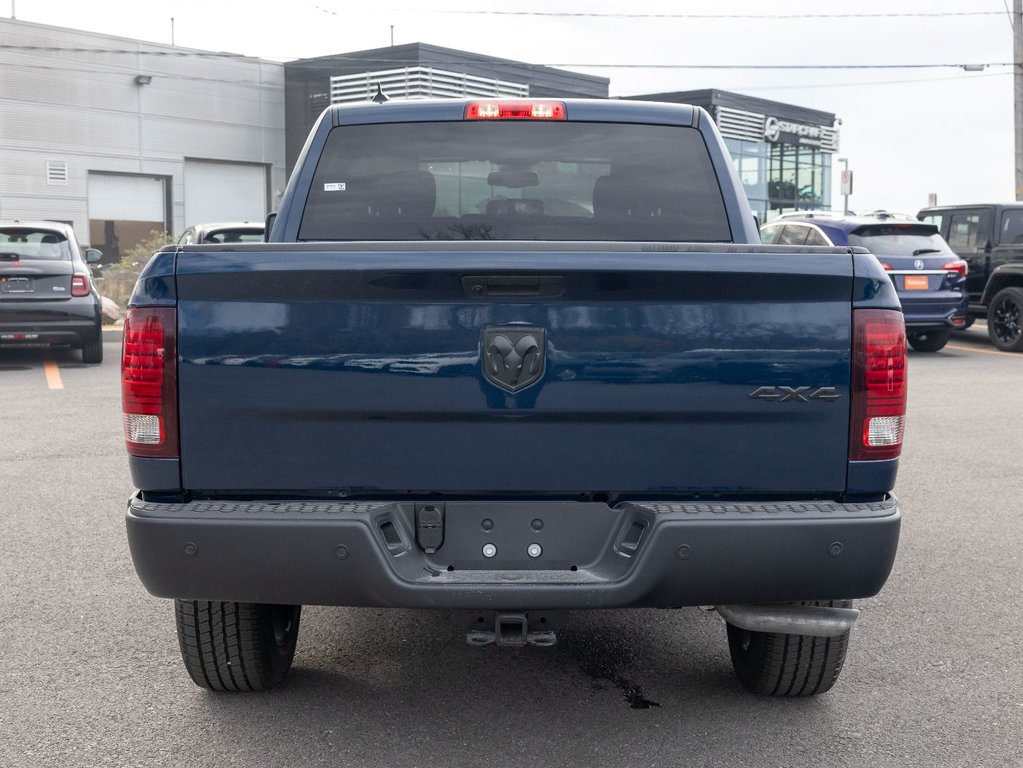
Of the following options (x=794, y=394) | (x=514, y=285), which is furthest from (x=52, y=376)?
(x=794, y=394)

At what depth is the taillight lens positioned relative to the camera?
124 inches

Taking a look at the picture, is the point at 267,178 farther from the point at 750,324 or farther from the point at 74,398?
the point at 750,324

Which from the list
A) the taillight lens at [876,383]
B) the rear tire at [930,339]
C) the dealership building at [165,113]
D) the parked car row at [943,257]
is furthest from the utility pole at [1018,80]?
the taillight lens at [876,383]

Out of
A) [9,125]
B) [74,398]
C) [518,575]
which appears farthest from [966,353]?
[9,125]

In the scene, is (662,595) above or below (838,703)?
above

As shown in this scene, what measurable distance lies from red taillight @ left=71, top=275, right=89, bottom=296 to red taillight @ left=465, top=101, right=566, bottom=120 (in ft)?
34.1

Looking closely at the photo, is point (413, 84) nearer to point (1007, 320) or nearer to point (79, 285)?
point (1007, 320)

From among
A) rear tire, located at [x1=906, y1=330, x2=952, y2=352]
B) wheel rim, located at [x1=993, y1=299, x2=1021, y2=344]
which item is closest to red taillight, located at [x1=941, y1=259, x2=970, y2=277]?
rear tire, located at [x1=906, y1=330, x2=952, y2=352]

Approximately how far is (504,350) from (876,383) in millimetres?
978

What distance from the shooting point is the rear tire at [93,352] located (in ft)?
46.9

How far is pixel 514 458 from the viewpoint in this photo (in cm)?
319

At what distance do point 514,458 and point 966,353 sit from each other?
15.1 meters

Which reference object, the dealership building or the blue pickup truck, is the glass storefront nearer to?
the dealership building

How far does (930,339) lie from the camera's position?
17.0 meters
